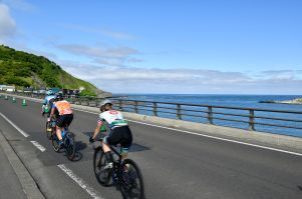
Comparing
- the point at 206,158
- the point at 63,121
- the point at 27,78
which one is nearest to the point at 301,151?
the point at 206,158

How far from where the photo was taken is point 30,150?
38.6 ft

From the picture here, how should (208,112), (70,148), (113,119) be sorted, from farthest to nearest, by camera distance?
(208,112), (70,148), (113,119)

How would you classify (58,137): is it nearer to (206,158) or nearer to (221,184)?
(206,158)

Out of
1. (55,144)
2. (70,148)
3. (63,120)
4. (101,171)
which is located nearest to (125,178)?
(101,171)

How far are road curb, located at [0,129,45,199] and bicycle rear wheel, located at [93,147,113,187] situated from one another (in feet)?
3.79

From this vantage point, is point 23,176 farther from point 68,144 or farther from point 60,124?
point 60,124

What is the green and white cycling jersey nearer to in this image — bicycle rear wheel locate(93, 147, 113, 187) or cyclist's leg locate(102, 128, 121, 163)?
cyclist's leg locate(102, 128, 121, 163)

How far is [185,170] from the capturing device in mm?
8891

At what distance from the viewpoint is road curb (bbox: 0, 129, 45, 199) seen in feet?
22.5

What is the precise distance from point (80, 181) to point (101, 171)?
55 cm

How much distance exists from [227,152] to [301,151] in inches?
82.2

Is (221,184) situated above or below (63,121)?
below

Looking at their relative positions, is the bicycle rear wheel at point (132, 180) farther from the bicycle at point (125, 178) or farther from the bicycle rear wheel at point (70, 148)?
the bicycle rear wheel at point (70, 148)

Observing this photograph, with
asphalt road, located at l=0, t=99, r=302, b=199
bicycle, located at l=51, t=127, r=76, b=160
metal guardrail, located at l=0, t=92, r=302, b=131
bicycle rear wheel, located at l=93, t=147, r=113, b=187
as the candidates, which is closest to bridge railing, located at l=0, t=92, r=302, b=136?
metal guardrail, located at l=0, t=92, r=302, b=131
